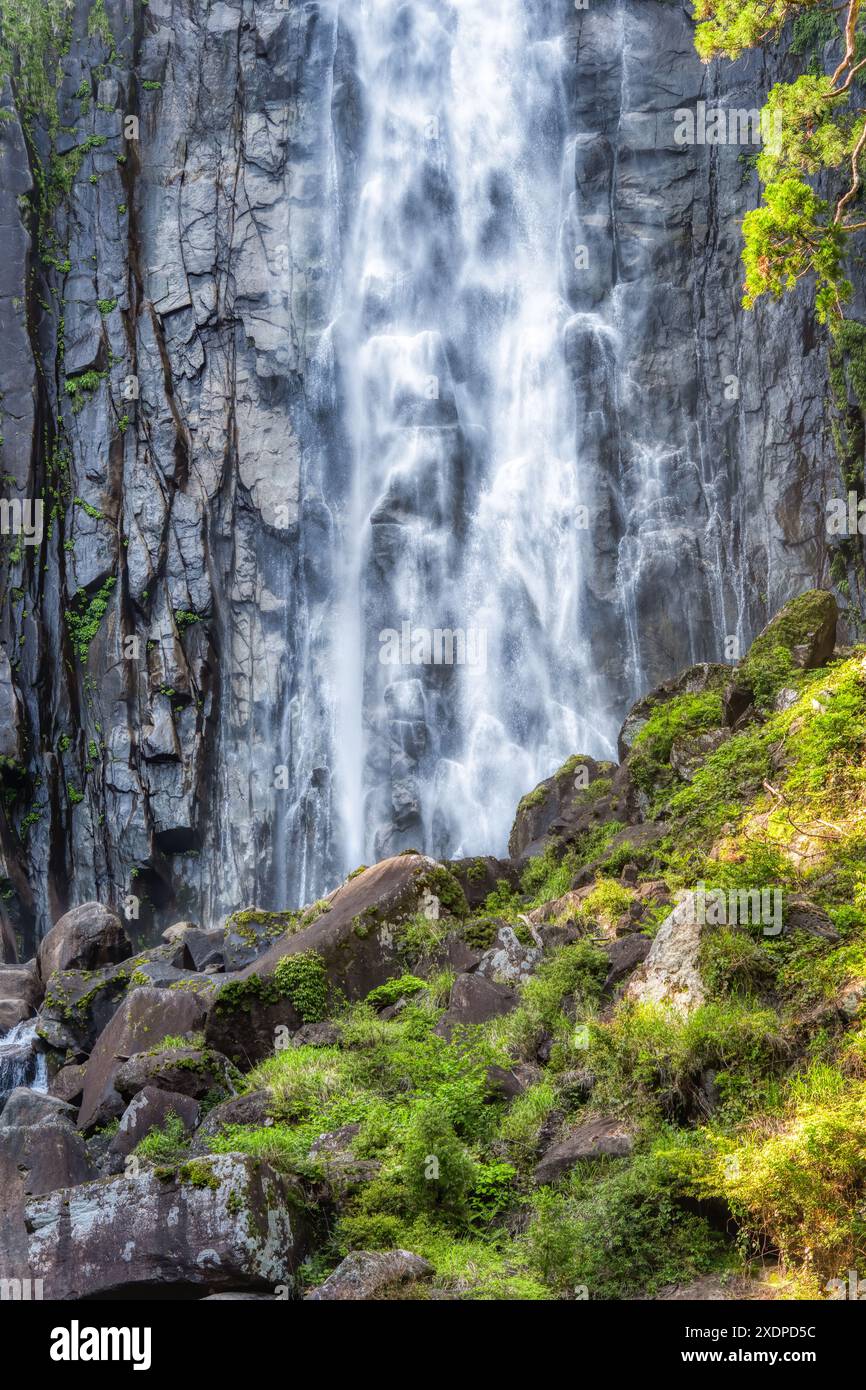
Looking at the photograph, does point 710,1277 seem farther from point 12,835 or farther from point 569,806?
point 12,835

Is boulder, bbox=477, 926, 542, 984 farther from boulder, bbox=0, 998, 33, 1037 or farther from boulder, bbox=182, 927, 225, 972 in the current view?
boulder, bbox=0, 998, 33, 1037

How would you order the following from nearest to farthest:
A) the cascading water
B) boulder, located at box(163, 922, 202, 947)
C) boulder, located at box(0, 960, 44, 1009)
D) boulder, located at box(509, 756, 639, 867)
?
boulder, located at box(509, 756, 639, 867) → boulder, located at box(0, 960, 44, 1009) → boulder, located at box(163, 922, 202, 947) → the cascading water

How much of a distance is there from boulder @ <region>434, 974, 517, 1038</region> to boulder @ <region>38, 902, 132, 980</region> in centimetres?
921

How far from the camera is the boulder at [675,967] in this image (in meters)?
9.05

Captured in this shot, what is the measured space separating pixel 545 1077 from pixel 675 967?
1327 millimetres

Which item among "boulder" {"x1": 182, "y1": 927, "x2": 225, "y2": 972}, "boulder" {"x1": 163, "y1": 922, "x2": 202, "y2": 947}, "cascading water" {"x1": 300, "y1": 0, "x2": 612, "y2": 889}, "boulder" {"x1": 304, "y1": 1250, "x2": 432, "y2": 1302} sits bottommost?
"boulder" {"x1": 304, "y1": 1250, "x2": 432, "y2": 1302}

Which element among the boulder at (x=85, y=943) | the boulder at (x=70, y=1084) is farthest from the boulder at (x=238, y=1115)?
the boulder at (x=85, y=943)

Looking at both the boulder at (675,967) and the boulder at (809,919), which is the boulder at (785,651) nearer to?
the boulder at (675,967)

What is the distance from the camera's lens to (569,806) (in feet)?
61.2

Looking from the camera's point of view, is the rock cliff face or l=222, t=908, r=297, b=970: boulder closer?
l=222, t=908, r=297, b=970: boulder

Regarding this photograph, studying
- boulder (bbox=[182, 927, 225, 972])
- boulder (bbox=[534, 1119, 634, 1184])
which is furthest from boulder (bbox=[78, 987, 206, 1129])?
boulder (bbox=[534, 1119, 634, 1184])

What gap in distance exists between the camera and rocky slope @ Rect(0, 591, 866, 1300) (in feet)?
23.1

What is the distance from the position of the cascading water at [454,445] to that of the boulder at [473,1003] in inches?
557
